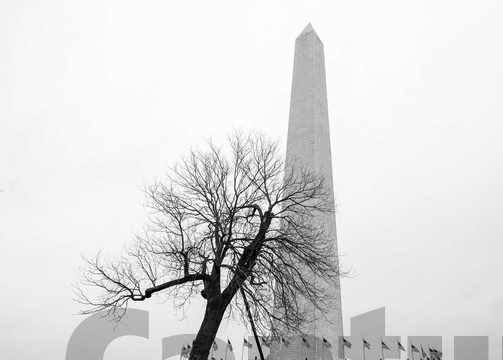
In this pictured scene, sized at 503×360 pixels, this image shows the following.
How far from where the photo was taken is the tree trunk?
40.4ft

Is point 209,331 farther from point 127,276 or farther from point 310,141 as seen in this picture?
point 310,141

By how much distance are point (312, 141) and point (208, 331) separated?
15.0 m

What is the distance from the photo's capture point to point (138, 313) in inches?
711

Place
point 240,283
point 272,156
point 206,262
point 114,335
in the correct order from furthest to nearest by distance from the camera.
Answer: point 114,335 → point 272,156 → point 206,262 → point 240,283

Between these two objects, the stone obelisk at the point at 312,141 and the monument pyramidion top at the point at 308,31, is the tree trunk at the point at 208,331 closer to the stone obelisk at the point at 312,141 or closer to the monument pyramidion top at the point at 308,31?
the stone obelisk at the point at 312,141

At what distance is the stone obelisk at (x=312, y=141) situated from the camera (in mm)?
22828

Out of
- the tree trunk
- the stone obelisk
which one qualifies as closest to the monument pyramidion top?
the stone obelisk

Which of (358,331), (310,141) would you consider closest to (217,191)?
(310,141)

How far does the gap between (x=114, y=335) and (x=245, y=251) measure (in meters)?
6.56

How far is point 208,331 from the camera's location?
41.0 feet

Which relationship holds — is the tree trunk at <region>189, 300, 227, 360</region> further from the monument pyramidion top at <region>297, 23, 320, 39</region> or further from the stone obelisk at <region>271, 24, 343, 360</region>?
the monument pyramidion top at <region>297, 23, 320, 39</region>

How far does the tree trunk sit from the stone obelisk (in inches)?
410

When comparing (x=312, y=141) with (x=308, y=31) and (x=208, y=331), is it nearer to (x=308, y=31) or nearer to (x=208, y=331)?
(x=308, y=31)

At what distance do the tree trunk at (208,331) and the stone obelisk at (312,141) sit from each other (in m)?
10.4
